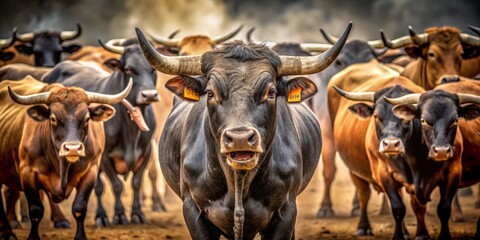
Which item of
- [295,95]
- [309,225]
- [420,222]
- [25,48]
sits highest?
[25,48]

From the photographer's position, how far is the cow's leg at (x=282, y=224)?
7055 mm

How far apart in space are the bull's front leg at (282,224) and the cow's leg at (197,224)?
1.24 feet

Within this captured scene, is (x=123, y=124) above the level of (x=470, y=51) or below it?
below

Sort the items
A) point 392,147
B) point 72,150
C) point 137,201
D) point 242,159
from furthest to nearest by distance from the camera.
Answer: point 137,201 < point 392,147 < point 72,150 < point 242,159

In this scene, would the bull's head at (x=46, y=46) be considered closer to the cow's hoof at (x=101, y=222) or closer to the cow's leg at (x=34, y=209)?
the cow's hoof at (x=101, y=222)

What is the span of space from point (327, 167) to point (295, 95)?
592 cm

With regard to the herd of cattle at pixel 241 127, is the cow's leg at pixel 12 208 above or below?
below

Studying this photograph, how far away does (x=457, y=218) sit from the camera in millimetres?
11234

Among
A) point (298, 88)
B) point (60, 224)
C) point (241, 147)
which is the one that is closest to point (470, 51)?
point (60, 224)

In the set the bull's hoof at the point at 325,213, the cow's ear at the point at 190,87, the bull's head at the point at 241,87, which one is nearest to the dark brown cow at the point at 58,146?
the cow's ear at the point at 190,87

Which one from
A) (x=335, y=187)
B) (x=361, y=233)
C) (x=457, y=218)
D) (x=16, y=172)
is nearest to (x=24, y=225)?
(x=16, y=172)

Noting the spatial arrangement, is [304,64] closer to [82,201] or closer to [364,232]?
[82,201]

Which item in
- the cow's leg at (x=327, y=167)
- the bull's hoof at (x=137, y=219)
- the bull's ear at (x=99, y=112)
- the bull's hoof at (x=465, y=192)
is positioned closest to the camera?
the bull's ear at (x=99, y=112)

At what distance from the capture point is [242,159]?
6.22 m
